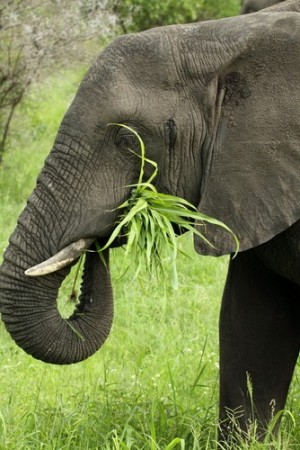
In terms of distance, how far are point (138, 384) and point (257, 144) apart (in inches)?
61.9

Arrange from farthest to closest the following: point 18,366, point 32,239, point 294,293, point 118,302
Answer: point 118,302 → point 18,366 → point 294,293 → point 32,239

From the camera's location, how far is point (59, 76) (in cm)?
1120

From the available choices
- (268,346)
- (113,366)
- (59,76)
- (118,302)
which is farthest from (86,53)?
(268,346)

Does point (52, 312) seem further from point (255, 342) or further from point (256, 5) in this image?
point (256, 5)

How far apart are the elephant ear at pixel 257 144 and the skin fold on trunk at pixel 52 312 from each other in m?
0.39

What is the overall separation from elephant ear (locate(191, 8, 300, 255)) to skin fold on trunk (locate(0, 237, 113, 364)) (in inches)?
15.3

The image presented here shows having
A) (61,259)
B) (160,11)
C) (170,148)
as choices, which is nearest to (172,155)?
(170,148)

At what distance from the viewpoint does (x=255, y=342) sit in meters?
4.89

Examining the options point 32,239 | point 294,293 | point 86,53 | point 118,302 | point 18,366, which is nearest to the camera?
point 32,239

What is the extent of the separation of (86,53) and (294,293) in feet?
21.2

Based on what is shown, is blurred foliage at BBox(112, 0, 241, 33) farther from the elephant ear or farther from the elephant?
the elephant ear

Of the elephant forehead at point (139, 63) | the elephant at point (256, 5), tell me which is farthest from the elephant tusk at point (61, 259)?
the elephant at point (256, 5)

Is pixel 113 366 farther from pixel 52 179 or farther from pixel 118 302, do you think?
pixel 52 179

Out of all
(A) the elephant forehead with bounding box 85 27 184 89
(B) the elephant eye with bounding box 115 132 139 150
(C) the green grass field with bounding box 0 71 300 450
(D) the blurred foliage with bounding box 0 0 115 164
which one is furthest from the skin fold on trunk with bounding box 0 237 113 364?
(D) the blurred foliage with bounding box 0 0 115 164
